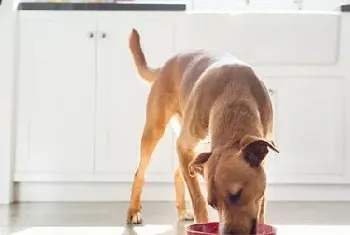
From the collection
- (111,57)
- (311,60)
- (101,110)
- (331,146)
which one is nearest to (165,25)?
(111,57)

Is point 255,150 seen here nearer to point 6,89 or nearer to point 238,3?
point 6,89

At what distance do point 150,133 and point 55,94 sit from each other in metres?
0.83

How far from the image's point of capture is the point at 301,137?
3.25 meters

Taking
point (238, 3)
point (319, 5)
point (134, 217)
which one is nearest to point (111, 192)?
point (134, 217)

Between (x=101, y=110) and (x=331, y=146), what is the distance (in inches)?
46.2

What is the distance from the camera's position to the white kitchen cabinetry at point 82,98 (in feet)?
10.5

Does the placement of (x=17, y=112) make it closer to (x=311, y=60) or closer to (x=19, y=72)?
(x=19, y=72)

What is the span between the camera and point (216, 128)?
1.78 m

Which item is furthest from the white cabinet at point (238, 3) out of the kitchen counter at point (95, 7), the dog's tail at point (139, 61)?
the dog's tail at point (139, 61)

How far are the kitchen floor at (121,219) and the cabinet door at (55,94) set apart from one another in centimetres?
24

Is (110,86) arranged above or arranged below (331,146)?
above

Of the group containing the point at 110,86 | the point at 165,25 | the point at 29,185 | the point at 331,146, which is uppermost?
the point at 165,25

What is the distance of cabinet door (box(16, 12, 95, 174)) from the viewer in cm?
321

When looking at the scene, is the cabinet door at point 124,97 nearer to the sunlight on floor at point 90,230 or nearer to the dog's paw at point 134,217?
the dog's paw at point 134,217
